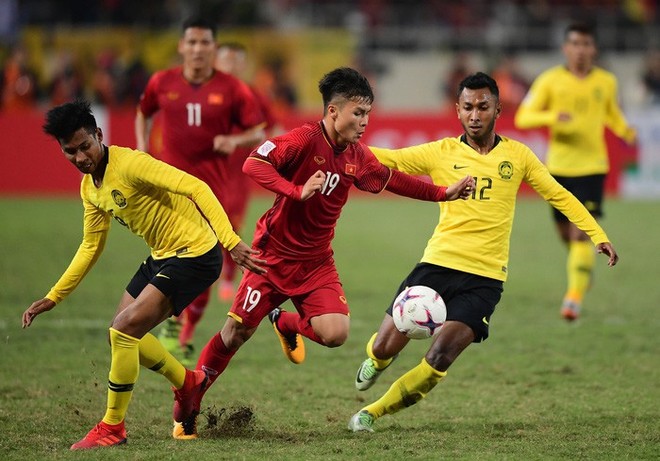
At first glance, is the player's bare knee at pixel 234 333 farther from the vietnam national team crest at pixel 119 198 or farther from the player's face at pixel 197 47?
the player's face at pixel 197 47

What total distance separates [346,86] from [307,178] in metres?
0.59

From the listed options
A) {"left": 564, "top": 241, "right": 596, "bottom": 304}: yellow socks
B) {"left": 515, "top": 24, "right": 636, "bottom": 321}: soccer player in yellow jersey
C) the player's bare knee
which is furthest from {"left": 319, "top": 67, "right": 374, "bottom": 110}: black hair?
{"left": 564, "top": 241, "right": 596, "bottom": 304}: yellow socks

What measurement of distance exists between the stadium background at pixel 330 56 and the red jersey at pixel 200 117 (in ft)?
40.4

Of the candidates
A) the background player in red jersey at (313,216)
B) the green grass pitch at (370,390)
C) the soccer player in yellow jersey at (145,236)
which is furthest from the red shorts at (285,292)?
the green grass pitch at (370,390)

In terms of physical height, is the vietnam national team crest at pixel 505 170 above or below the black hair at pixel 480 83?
below

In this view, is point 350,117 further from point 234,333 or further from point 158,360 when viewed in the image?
point 158,360

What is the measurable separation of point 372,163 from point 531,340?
12.2 feet

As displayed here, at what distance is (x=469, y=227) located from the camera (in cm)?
675

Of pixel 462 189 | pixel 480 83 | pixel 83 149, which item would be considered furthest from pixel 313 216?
pixel 83 149

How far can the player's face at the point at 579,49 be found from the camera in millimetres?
10602

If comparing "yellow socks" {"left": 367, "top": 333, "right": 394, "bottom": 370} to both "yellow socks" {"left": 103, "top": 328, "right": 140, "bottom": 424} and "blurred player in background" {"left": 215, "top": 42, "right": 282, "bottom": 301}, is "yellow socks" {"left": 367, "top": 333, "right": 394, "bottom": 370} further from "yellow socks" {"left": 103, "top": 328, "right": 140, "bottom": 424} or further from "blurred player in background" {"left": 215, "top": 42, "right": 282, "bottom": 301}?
"blurred player in background" {"left": 215, "top": 42, "right": 282, "bottom": 301}

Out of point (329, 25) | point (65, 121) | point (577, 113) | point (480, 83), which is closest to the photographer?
point (65, 121)

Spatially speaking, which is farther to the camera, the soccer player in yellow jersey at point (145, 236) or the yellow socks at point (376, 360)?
the yellow socks at point (376, 360)

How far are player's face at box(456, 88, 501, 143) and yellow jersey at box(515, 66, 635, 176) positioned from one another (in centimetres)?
390
